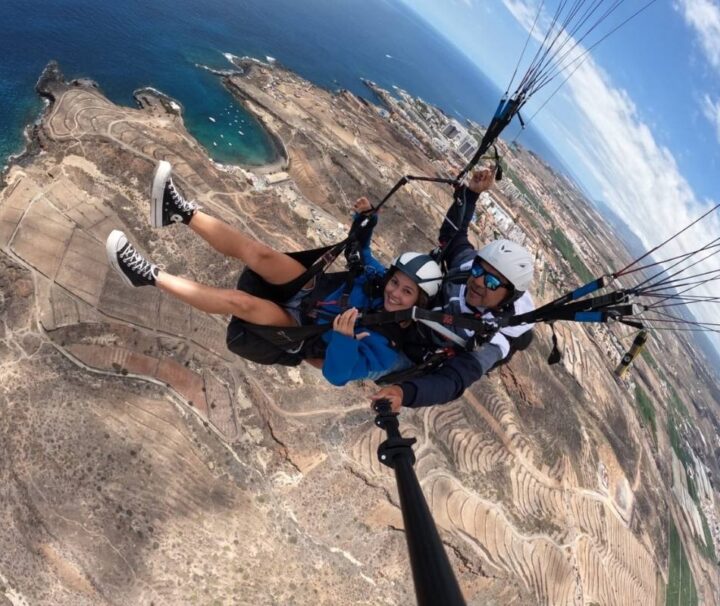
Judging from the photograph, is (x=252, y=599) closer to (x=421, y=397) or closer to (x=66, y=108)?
(x=421, y=397)

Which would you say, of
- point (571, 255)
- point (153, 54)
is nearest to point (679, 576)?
point (571, 255)

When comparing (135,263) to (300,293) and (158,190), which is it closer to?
(158,190)

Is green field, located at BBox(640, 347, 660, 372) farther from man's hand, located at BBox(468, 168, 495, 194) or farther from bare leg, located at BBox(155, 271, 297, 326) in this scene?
bare leg, located at BBox(155, 271, 297, 326)

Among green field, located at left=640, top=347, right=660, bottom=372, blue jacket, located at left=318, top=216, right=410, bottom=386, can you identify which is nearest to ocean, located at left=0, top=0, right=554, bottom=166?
blue jacket, located at left=318, top=216, right=410, bottom=386

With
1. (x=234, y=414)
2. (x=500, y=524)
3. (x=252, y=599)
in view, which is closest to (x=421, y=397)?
(x=252, y=599)

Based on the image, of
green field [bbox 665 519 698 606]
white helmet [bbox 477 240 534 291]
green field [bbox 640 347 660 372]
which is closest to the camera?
white helmet [bbox 477 240 534 291]
